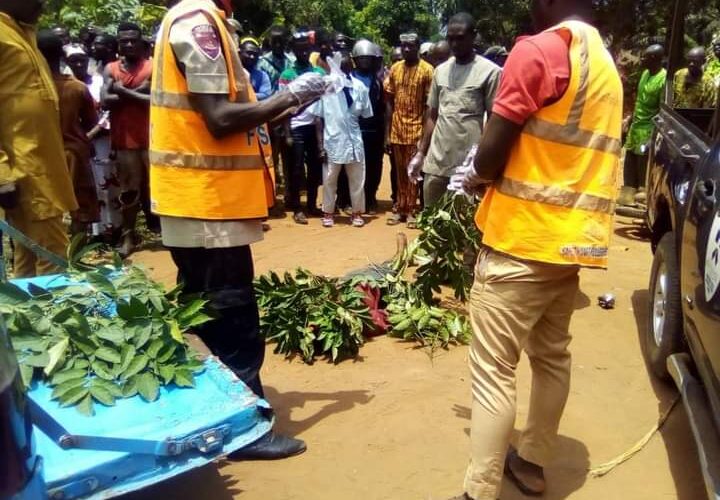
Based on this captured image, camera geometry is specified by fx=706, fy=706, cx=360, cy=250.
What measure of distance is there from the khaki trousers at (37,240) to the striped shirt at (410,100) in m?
4.66

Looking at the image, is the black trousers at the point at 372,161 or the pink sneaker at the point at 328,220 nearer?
the pink sneaker at the point at 328,220

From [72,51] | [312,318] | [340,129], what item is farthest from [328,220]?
[312,318]

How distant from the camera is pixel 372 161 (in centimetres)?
873

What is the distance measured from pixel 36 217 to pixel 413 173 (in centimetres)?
285

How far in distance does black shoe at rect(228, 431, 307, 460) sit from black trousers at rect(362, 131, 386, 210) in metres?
5.71

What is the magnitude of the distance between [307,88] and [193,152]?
526 mm

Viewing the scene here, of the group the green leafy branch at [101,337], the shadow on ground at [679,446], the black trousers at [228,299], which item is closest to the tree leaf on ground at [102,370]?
the green leafy branch at [101,337]

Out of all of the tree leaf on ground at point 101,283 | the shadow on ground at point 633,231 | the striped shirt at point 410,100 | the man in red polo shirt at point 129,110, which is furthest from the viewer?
the striped shirt at point 410,100

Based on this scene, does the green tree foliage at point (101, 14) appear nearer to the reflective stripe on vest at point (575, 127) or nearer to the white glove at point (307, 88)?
the white glove at point (307, 88)

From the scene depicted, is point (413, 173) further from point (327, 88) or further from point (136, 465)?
point (136, 465)

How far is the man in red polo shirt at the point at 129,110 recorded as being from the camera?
6.44 meters

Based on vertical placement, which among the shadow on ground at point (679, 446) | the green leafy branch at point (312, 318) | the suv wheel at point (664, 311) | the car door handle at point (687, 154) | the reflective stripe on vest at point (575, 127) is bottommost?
the shadow on ground at point (679, 446)

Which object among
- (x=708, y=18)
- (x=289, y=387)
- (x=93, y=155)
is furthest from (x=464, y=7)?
(x=289, y=387)

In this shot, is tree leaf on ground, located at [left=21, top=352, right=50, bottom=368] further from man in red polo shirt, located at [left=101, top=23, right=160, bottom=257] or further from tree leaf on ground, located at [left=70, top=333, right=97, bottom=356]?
man in red polo shirt, located at [left=101, top=23, right=160, bottom=257]
